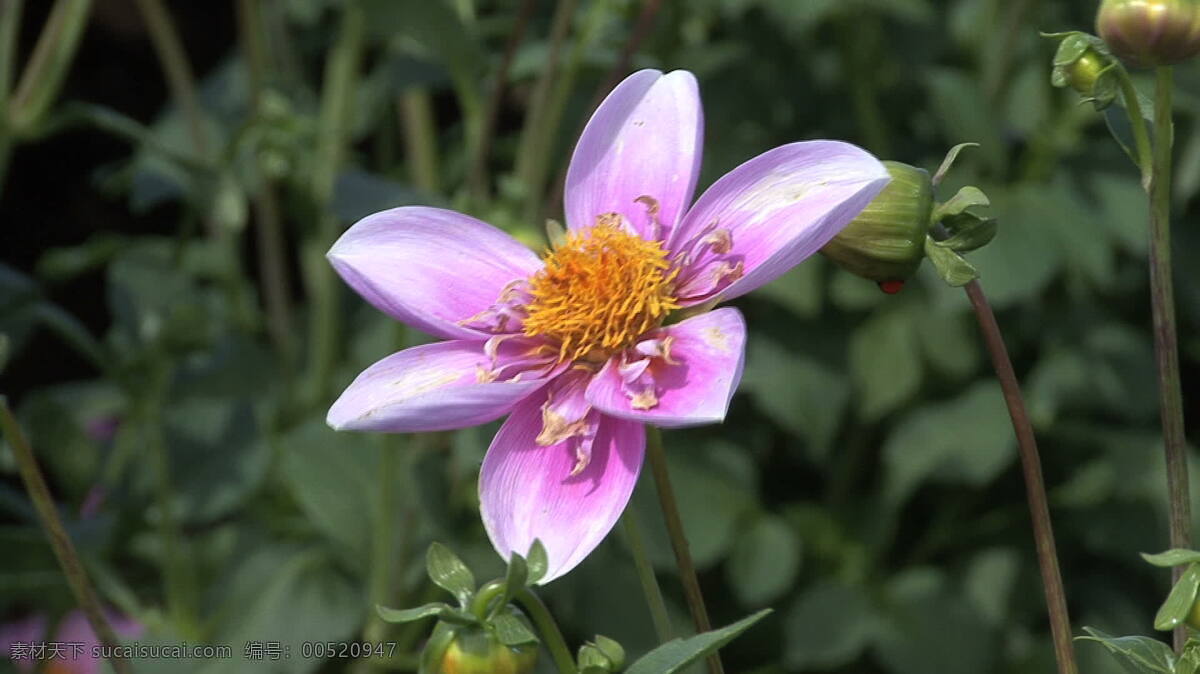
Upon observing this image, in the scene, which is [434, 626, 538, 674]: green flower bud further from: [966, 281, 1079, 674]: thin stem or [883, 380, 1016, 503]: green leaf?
[883, 380, 1016, 503]: green leaf

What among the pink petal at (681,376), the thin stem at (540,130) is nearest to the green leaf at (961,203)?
the pink petal at (681,376)

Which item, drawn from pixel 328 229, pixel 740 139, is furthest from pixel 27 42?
pixel 740 139

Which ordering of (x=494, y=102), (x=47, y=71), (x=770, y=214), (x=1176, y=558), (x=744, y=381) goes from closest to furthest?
(x=1176, y=558)
(x=770, y=214)
(x=494, y=102)
(x=47, y=71)
(x=744, y=381)

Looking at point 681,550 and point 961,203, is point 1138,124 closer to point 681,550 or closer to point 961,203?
point 961,203

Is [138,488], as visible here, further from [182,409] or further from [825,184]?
[825,184]

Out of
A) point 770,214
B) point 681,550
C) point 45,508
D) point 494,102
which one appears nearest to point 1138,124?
point 770,214
